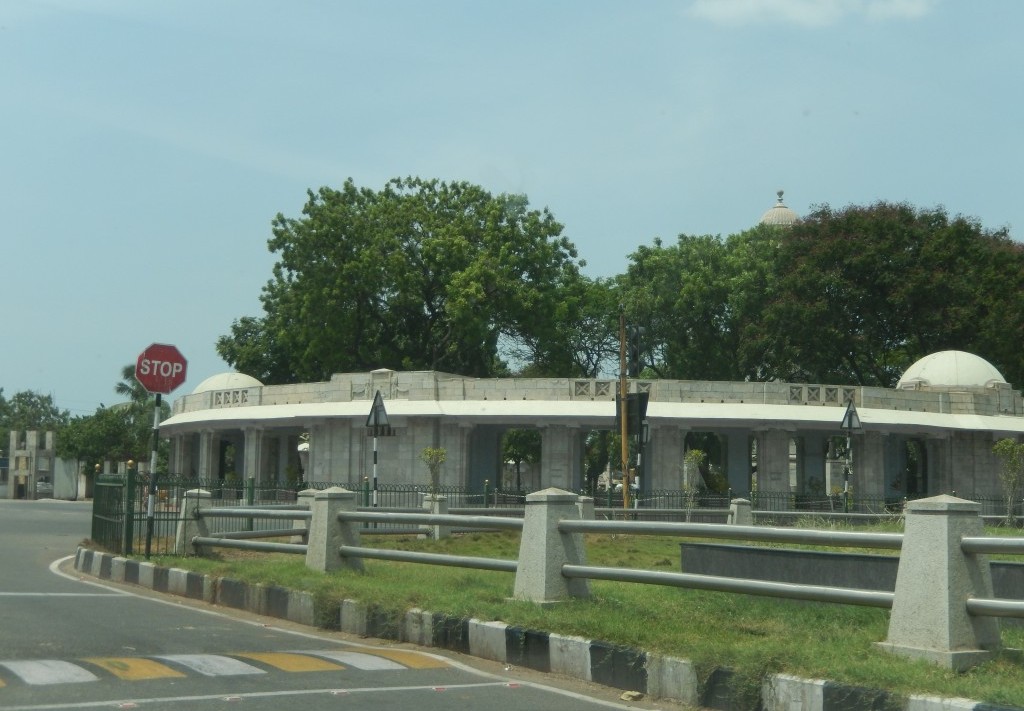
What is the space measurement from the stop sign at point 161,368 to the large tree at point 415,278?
3232 centimetres

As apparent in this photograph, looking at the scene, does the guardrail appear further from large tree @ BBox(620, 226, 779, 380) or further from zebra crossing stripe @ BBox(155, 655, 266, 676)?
large tree @ BBox(620, 226, 779, 380)

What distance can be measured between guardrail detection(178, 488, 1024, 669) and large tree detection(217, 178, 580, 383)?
39467mm

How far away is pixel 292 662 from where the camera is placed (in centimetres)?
899

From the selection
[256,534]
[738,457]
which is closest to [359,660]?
[256,534]

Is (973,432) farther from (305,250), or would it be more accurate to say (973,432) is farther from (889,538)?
(889,538)

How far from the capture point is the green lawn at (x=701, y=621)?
22.8ft

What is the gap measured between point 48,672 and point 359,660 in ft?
7.43

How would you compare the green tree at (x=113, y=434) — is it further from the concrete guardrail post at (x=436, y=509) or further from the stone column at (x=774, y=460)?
the concrete guardrail post at (x=436, y=509)

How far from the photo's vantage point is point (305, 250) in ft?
171

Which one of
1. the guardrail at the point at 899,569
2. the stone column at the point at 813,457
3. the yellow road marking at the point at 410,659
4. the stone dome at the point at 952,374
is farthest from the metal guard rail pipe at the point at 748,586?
the stone dome at the point at 952,374

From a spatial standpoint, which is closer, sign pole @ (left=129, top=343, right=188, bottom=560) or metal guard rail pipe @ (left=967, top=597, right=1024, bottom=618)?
metal guard rail pipe @ (left=967, top=597, right=1024, bottom=618)

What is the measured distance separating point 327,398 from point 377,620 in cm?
3186

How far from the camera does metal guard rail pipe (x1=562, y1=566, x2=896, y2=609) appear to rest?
766 cm

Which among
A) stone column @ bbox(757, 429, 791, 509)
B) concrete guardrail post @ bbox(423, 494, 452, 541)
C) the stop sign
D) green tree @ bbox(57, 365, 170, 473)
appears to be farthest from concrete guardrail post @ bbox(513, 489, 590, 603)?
green tree @ bbox(57, 365, 170, 473)
